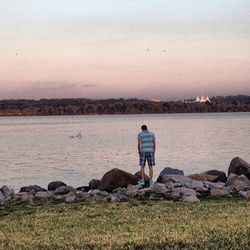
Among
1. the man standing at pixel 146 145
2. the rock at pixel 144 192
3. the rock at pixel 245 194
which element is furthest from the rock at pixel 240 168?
the rock at pixel 144 192

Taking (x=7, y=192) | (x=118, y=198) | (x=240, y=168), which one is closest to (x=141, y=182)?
(x=118, y=198)

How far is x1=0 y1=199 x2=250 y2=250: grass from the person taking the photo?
9938 mm

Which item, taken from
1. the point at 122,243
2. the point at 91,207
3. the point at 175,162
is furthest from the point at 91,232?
the point at 175,162

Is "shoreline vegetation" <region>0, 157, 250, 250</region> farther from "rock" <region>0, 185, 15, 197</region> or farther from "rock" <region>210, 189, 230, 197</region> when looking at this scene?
"rock" <region>0, 185, 15, 197</region>

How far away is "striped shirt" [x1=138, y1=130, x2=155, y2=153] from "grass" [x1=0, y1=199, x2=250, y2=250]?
4.81 meters

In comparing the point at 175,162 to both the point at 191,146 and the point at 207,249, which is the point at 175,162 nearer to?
the point at 191,146

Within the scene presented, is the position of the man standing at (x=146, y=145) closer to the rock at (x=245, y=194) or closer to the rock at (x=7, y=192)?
the rock at (x=245, y=194)

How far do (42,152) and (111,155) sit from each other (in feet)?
31.9

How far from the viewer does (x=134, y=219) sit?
12.7m

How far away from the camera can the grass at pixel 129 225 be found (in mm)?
9938

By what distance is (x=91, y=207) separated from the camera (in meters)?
15.1

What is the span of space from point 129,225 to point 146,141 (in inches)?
344

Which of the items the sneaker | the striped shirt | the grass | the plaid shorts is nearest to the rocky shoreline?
the sneaker

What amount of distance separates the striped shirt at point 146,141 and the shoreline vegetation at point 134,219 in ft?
4.17
